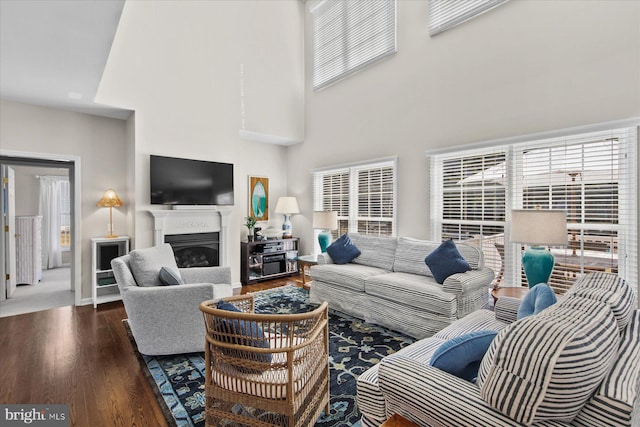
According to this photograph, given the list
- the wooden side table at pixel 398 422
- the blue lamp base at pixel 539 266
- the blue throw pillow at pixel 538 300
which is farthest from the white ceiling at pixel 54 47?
the blue lamp base at pixel 539 266

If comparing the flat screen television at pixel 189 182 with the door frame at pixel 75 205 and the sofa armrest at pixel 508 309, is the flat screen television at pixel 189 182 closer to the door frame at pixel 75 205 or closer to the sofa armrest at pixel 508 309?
the door frame at pixel 75 205

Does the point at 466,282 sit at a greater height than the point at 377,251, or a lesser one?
lesser

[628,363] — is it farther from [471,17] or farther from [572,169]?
[471,17]

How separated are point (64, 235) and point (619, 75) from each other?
9.56 metres

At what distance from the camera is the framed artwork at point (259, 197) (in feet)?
18.9

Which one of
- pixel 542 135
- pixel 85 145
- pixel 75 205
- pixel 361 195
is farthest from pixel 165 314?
pixel 542 135

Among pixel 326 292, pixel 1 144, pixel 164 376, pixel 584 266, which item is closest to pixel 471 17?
pixel 584 266

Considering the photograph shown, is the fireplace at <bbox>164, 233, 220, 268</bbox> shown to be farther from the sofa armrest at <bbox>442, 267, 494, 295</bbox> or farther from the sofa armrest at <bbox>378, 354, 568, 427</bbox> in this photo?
the sofa armrest at <bbox>378, 354, 568, 427</bbox>

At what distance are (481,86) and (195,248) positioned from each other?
439 centimetres

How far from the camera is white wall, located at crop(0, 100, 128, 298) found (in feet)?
12.7

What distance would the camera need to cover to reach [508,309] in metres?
2.25

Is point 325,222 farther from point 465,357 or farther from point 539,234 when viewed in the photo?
point 465,357

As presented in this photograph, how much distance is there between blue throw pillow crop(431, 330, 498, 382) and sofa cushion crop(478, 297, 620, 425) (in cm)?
20

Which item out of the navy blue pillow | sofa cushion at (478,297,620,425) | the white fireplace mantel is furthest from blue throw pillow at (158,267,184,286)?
sofa cushion at (478,297,620,425)
